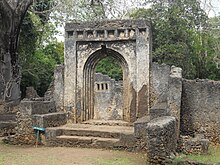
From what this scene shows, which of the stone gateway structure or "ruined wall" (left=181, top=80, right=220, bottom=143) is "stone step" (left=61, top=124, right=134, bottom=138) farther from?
"ruined wall" (left=181, top=80, right=220, bottom=143)

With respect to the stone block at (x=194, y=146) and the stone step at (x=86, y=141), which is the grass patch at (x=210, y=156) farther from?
the stone step at (x=86, y=141)

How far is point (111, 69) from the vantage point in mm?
34094

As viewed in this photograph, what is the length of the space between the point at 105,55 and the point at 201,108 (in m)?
4.47

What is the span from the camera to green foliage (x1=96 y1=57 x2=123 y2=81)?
1299 inches

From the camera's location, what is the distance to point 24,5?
20453 millimetres

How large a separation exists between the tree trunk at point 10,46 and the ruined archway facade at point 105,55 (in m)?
5.80

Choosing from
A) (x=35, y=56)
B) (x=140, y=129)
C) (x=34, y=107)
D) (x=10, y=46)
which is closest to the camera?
(x=140, y=129)

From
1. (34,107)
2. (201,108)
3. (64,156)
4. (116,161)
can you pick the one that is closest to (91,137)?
(64,156)

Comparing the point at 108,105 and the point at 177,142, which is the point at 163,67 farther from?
the point at 108,105

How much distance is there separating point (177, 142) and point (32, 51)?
659 inches

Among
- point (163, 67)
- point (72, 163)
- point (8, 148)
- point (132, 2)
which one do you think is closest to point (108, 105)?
point (132, 2)

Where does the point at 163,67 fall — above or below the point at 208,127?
above

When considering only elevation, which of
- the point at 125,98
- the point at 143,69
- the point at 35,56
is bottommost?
the point at 125,98

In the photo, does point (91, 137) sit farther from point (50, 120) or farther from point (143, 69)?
point (143, 69)
